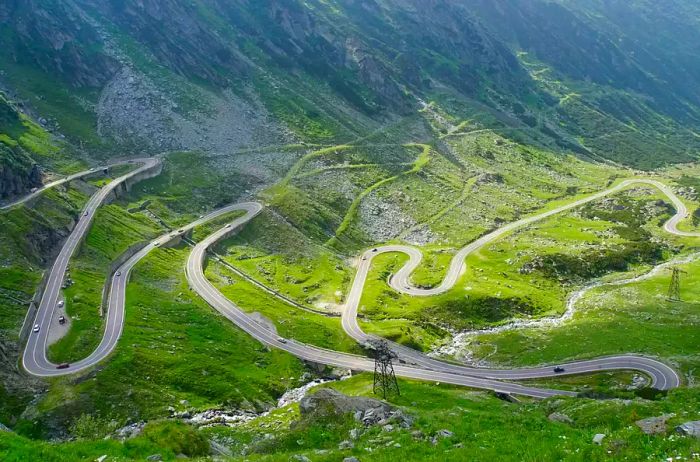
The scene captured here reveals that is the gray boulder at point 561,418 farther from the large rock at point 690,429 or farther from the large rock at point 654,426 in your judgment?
the large rock at point 690,429

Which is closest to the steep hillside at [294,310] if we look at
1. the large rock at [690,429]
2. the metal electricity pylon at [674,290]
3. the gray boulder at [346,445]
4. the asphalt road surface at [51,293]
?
the large rock at [690,429]

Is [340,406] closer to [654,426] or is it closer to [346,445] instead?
[346,445]

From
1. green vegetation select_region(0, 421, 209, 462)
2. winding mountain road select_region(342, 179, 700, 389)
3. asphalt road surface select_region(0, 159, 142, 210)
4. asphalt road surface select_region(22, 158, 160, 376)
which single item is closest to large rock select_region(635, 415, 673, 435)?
green vegetation select_region(0, 421, 209, 462)

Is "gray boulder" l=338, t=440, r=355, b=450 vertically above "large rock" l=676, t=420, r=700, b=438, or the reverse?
"large rock" l=676, t=420, r=700, b=438

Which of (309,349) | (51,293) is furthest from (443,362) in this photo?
(51,293)

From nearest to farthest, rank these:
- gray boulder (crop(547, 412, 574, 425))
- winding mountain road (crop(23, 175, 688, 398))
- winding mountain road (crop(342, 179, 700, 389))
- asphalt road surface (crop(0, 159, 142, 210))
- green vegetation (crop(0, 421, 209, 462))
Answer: green vegetation (crop(0, 421, 209, 462)) < gray boulder (crop(547, 412, 574, 425)) < winding mountain road (crop(23, 175, 688, 398)) < winding mountain road (crop(342, 179, 700, 389)) < asphalt road surface (crop(0, 159, 142, 210))

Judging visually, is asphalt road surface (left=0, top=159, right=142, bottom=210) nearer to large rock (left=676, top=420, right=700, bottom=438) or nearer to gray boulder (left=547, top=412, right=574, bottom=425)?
gray boulder (left=547, top=412, right=574, bottom=425)

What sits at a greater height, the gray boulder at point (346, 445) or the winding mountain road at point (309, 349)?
the gray boulder at point (346, 445)

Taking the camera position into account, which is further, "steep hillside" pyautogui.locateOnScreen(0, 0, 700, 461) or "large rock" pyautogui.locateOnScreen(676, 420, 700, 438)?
"steep hillside" pyautogui.locateOnScreen(0, 0, 700, 461)

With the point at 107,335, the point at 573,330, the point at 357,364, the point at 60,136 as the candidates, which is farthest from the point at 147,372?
the point at 60,136
